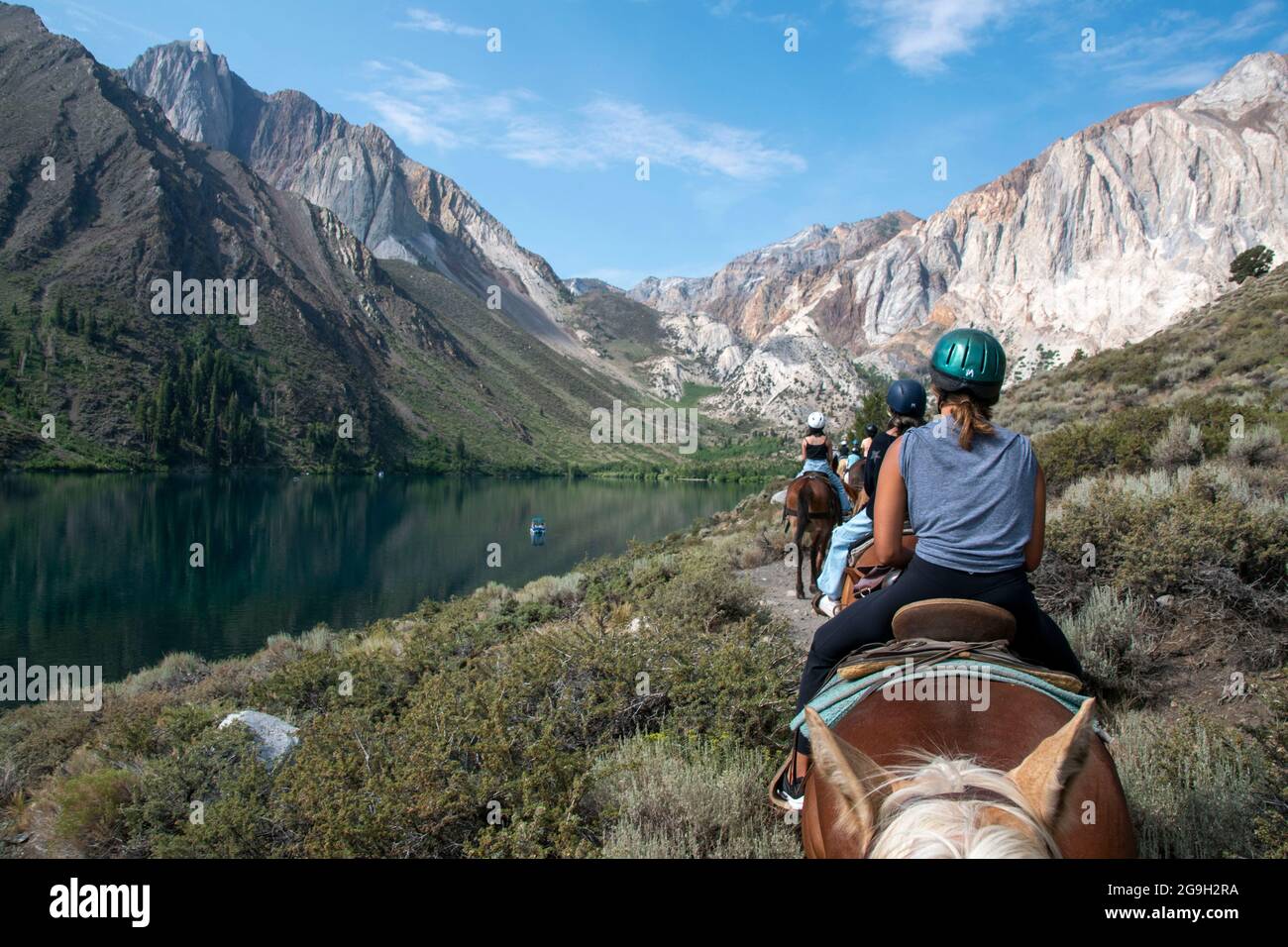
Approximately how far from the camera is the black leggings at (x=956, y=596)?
286 cm

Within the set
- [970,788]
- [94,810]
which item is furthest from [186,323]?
[970,788]

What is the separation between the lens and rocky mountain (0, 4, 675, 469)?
79562mm

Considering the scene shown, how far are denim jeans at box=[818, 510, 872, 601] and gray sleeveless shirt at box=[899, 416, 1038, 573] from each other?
197 cm

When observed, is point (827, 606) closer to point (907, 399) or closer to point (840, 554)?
point (840, 554)

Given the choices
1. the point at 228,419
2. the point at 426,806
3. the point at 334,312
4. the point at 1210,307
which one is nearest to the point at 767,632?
the point at 426,806

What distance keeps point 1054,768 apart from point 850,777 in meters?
0.55

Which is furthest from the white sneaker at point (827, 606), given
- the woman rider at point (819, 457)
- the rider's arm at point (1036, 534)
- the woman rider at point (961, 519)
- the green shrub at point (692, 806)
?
the woman rider at point (819, 457)

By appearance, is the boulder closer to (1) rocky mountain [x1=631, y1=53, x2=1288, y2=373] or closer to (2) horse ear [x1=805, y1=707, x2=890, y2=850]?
(2) horse ear [x1=805, y1=707, x2=890, y2=850]

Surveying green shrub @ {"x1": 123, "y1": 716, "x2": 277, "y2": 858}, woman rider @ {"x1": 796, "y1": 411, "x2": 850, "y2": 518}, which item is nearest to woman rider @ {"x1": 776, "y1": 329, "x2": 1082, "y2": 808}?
green shrub @ {"x1": 123, "y1": 716, "x2": 277, "y2": 858}

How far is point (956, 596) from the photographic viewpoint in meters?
2.87

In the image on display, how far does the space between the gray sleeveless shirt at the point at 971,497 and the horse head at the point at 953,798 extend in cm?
81

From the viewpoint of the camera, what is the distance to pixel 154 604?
2511 cm

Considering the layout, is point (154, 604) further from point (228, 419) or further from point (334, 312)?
point (334, 312)

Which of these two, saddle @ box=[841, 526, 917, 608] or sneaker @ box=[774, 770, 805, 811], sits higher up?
saddle @ box=[841, 526, 917, 608]
